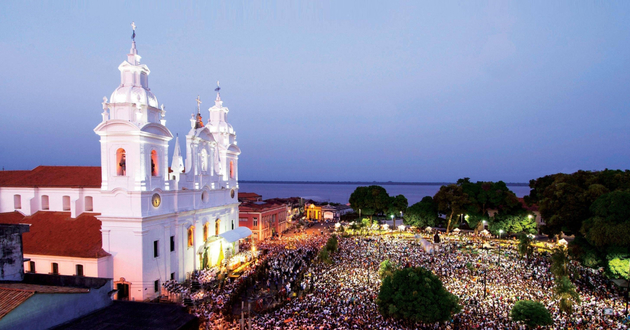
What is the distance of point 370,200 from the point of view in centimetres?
6625

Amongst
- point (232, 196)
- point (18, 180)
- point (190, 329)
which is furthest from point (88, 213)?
point (190, 329)

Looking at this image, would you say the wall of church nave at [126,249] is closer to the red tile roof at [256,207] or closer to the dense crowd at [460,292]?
the dense crowd at [460,292]

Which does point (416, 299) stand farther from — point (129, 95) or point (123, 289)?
point (129, 95)

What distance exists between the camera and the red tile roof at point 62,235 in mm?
22891

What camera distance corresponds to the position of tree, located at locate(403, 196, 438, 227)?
182 ft

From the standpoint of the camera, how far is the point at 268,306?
23.0 metres

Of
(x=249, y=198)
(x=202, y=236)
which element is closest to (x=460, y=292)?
(x=202, y=236)

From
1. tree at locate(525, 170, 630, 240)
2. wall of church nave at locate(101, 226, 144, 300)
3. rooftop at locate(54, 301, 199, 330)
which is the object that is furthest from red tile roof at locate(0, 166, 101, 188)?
tree at locate(525, 170, 630, 240)

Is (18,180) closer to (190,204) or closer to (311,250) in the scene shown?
Result: (190,204)

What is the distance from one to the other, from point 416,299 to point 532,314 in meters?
5.66

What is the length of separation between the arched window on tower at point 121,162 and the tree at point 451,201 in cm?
4267

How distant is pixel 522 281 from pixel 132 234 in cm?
2771

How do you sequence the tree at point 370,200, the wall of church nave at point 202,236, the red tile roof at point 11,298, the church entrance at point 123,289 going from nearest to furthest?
the red tile roof at point 11,298, the church entrance at point 123,289, the wall of church nave at point 202,236, the tree at point 370,200

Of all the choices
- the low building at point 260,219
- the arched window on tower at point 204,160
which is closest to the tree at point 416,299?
the arched window on tower at point 204,160
